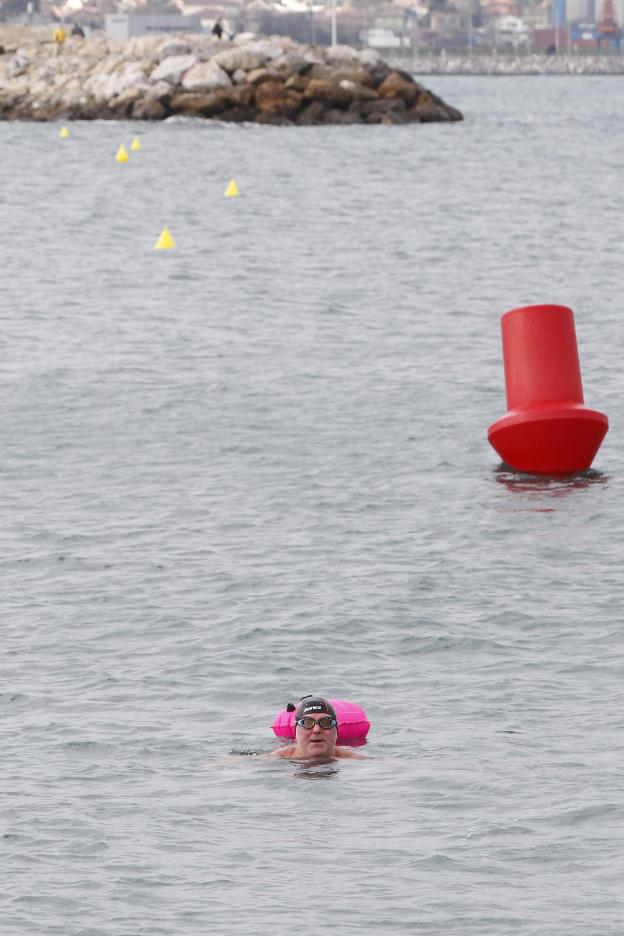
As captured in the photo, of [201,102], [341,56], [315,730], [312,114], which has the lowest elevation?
[312,114]

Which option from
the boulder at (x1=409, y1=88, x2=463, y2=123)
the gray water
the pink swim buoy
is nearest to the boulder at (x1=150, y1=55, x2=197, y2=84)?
Result: the boulder at (x1=409, y1=88, x2=463, y2=123)

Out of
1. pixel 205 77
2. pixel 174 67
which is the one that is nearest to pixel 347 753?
pixel 205 77

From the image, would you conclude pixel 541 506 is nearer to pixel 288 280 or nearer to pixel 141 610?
pixel 141 610

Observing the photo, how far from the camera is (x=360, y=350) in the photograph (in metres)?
31.1

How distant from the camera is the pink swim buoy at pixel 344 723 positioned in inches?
552

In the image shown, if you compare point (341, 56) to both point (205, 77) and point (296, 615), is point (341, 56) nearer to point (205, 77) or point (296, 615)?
point (205, 77)

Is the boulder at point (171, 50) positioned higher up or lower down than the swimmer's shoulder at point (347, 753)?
lower down

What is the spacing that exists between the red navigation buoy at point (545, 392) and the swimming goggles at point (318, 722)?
8.18 metres

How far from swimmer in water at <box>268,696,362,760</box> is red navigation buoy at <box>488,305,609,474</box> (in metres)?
8.04

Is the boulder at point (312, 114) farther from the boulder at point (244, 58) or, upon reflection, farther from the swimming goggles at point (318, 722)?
the swimming goggles at point (318, 722)

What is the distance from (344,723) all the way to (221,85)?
74900 millimetres

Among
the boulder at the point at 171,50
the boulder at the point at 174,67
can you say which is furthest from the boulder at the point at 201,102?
the boulder at the point at 171,50

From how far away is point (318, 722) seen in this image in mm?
13602

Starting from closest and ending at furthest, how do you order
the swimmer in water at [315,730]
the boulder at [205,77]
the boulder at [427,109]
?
the swimmer in water at [315,730] → the boulder at [205,77] → the boulder at [427,109]
